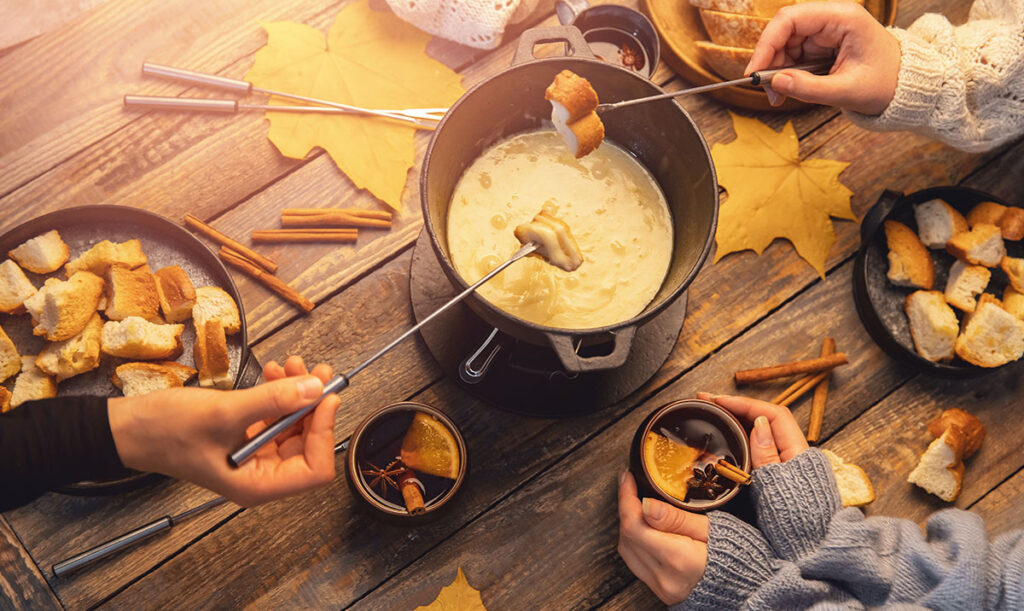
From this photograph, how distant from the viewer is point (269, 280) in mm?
1429

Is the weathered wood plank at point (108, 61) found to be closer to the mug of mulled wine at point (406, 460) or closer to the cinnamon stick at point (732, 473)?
the mug of mulled wine at point (406, 460)

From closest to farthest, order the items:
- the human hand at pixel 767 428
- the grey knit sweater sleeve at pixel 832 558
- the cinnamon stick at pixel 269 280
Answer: the grey knit sweater sleeve at pixel 832 558 < the human hand at pixel 767 428 < the cinnamon stick at pixel 269 280

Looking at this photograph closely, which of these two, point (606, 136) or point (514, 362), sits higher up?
point (606, 136)

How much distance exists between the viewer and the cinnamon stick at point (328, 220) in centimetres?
147

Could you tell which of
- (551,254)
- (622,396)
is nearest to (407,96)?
(551,254)

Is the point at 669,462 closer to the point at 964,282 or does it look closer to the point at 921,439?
the point at 921,439

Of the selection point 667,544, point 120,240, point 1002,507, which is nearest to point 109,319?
point 120,240

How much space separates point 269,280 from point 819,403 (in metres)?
1.14

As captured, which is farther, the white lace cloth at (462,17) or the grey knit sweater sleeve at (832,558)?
the white lace cloth at (462,17)

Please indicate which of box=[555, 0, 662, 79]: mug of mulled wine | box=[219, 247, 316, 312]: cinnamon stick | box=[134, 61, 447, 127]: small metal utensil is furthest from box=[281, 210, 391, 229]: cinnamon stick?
box=[555, 0, 662, 79]: mug of mulled wine

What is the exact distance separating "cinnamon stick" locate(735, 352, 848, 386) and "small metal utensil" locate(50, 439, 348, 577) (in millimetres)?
1038

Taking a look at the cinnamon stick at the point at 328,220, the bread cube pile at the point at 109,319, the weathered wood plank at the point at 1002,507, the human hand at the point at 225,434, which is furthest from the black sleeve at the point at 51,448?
the weathered wood plank at the point at 1002,507

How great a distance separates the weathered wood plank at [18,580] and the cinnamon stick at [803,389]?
4.76 ft

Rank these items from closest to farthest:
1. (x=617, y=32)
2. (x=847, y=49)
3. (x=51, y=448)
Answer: (x=51, y=448), (x=847, y=49), (x=617, y=32)
